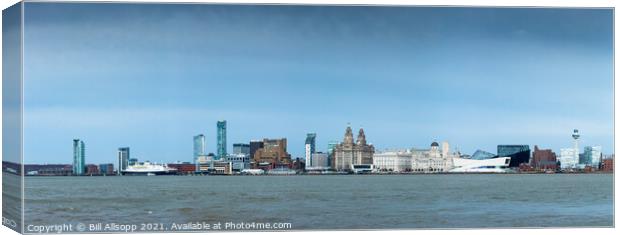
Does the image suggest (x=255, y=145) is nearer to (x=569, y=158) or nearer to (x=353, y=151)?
(x=353, y=151)

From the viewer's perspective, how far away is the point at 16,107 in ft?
44.3

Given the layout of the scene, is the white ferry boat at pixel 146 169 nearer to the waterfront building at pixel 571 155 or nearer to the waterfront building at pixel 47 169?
the waterfront building at pixel 47 169

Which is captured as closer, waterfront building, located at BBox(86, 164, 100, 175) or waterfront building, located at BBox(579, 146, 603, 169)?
waterfront building, located at BBox(579, 146, 603, 169)

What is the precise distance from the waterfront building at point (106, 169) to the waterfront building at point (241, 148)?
154 centimetres

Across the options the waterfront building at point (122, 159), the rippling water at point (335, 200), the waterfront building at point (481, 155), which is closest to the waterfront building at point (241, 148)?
the rippling water at point (335, 200)

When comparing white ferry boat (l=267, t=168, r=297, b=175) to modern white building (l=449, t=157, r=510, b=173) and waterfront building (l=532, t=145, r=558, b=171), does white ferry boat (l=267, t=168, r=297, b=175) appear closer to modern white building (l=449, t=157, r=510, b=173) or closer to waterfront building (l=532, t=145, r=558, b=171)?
modern white building (l=449, t=157, r=510, b=173)

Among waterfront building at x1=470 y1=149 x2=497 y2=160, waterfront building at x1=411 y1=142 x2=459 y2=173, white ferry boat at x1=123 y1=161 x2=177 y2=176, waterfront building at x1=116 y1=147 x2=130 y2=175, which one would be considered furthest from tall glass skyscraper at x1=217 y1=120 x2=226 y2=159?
waterfront building at x1=470 y1=149 x2=497 y2=160

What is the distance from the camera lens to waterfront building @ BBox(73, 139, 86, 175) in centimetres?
1490

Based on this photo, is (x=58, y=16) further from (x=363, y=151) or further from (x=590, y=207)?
(x=590, y=207)

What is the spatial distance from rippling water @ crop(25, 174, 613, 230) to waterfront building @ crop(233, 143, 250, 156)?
355 mm

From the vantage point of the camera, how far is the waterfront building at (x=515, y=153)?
1578 centimetres

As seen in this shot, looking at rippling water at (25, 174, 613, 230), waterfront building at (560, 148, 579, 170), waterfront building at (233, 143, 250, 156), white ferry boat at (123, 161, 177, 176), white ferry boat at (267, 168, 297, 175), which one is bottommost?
rippling water at (25, 174, 613, 230)

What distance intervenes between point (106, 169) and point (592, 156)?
586 centimetres

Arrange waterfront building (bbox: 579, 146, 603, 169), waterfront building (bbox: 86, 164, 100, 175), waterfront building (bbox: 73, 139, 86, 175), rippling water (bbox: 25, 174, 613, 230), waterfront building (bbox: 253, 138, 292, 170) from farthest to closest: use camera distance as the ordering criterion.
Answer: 1. waterfront building (bbox: 253, 138, 292, 170)
2. waterfront building (bbox: 86, 164, 100, 175)
3. waterfront building (bbox: 579, 146, 603, 169)
4. waterfront building (bbox: 73, 139, 86, 175)
5. rippling water (bbox: 25, 174, 613, 230)
